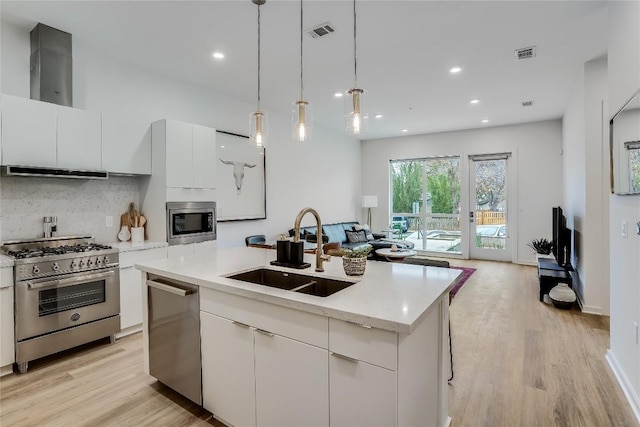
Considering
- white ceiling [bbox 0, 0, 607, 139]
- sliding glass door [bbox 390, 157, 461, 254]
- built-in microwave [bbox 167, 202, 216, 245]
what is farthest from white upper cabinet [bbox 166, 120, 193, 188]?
sliding glass door [bbox 390, 157, 461, 254]

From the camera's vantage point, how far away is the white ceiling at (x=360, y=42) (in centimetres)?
279

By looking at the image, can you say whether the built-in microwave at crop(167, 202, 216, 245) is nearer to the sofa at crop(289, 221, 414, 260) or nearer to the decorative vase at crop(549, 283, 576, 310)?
the sofa at crop(289, 221, 414, 260)

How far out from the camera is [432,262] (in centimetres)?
285

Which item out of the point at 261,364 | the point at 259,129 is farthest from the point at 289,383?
the point at 259,129

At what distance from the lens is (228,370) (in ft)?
6.10

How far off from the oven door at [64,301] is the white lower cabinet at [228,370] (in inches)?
66.4

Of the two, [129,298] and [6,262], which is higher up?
[6,262]

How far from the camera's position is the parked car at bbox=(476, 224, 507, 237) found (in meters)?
7.20

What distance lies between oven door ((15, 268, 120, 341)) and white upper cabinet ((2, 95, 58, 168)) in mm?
1028

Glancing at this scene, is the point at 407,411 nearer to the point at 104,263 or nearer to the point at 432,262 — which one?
the point at 432,262

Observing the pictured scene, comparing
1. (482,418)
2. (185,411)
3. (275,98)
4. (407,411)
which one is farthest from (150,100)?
(482,418)

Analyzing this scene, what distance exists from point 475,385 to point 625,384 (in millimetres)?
990

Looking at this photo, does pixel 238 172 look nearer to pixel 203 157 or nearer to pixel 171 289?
pixel 203 157

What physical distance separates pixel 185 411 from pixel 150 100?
3.43m
